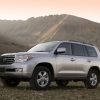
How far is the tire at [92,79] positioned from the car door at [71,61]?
43cm

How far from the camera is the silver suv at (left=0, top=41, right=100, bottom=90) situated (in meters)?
13.7

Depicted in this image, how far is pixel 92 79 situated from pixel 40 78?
301 centimetres

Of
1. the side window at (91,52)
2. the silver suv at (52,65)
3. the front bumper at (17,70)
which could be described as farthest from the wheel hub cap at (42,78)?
the side window at (91,52)

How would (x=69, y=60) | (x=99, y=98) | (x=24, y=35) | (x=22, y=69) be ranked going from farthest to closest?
(x=24, y=35) → (x=69, y=60) → (x=22, y=69) → (x=99, y=98)

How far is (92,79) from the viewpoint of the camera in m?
16.1

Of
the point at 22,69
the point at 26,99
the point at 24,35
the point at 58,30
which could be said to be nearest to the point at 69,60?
the point at 22,69

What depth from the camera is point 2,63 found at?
46.8ft

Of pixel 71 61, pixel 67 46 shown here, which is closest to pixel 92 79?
pixel 71 61

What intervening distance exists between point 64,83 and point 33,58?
3.99 m

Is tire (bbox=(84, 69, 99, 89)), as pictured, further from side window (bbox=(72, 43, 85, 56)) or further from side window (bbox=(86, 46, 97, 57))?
side window (bbox=(72, 43, 85, 56))

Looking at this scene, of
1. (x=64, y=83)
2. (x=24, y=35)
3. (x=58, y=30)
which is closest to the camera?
(x=64, y=83)

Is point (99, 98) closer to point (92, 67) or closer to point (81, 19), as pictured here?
point (92, 67)

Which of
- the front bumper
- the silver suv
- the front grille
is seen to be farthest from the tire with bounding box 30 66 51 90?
the front grille

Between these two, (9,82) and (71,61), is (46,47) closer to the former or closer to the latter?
(71,61)
